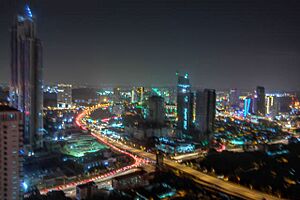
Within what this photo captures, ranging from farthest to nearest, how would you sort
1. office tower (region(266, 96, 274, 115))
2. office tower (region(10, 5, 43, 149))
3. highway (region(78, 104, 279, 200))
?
office tower (region(266, 96, 274, 115)) → office tower (region(10, 5, 43, 149)) → highway (region(78, 104, 279, 200))

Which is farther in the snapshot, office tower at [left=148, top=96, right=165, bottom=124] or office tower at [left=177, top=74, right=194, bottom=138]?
office tower at [left=148, top=96, right=165, bottom=124]

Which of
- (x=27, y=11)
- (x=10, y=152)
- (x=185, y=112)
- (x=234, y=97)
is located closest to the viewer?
(x=10, y=152)

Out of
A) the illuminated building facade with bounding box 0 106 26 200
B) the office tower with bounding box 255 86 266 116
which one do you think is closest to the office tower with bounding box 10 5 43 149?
the illuminated building facade with bounding box 0 106 26 200

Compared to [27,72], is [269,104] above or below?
below

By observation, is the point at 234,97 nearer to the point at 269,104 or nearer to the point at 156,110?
the point at 269,104

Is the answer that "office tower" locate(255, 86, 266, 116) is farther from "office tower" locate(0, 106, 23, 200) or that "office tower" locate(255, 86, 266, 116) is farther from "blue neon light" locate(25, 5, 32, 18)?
"office tower" locate(0, 106, 23, 200)

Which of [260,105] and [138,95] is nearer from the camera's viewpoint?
[260,105]

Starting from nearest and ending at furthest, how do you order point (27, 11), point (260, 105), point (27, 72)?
point (27, 72), point (27, 11), point (260, 105)

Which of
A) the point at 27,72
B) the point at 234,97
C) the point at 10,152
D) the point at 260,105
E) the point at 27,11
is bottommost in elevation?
the point at 10,152

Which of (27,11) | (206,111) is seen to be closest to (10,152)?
(27,11)
